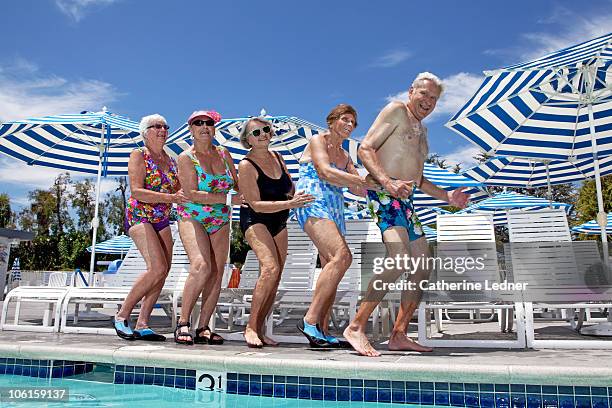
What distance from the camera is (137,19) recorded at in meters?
13.7

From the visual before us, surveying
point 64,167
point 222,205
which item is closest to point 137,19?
point 64,167

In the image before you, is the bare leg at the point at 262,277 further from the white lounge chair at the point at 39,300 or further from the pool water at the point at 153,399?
the white lounge chair at the point at 39,300

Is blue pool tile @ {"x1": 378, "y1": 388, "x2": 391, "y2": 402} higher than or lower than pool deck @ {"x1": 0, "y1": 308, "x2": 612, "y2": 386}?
lower

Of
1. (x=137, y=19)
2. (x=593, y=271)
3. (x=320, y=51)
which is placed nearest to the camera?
(x=593, y=271)

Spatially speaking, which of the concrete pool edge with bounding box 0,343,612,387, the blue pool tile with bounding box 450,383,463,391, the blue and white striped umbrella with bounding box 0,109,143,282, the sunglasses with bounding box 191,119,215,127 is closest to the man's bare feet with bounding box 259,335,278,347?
the concrete pool edge with bounding box 0,343,612,387

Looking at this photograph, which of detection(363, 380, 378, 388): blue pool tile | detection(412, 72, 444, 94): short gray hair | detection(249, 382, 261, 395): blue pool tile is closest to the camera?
detection(363, 380, 378, 388): blue pool tile

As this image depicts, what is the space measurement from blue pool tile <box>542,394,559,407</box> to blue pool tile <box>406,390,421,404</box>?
2.14 feet

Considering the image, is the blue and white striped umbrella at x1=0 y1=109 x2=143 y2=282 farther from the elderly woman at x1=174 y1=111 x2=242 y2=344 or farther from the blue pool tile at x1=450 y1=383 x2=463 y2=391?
the blue pool tile at x1=450 y1=383 x2=463 y2=391

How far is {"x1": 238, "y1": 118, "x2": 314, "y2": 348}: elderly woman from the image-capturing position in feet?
13.2

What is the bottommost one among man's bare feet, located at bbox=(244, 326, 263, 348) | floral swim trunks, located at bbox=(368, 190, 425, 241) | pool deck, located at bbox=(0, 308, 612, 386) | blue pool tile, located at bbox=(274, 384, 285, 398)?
blue pool tile, located at bbox=(274, 384, 285, 398)

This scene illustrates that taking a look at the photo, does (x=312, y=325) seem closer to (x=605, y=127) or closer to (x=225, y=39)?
(x=605, y=127)

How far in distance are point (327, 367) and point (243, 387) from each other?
0.61 m

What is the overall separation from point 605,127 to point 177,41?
12.8 meters

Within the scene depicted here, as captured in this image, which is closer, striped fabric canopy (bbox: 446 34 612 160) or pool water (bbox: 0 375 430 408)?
pool water (bbox: 0 375 430 408)
